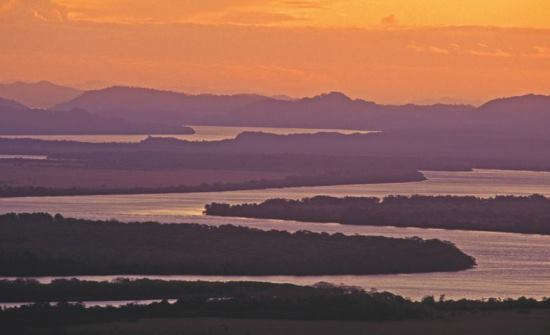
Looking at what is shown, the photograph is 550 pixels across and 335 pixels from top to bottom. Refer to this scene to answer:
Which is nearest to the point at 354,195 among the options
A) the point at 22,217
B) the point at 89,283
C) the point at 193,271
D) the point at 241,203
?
the point at 241,203

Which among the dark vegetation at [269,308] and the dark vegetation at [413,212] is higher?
the dark vegetation at [413,212]

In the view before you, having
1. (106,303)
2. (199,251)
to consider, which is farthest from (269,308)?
(199,251)

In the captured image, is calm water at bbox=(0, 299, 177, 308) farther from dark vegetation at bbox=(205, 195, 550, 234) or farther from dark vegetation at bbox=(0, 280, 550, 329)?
dark vegetation at bbox=(205, 195, 550, 234)

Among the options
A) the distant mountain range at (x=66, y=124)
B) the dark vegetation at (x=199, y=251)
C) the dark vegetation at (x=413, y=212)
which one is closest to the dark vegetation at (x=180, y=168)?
the dark vegetation at (x=413, y=212)

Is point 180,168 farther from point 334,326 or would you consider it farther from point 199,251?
point 334,326

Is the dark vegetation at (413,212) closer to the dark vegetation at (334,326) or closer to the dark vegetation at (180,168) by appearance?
the dark vegetation at (180,168)

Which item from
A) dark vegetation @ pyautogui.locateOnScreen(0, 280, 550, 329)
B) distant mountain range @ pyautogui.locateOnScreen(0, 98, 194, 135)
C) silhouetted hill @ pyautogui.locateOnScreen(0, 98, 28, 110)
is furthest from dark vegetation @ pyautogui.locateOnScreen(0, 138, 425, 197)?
silhouetted hill @ pyautogui.locateOnScreen(0, 98, 28, 110)
